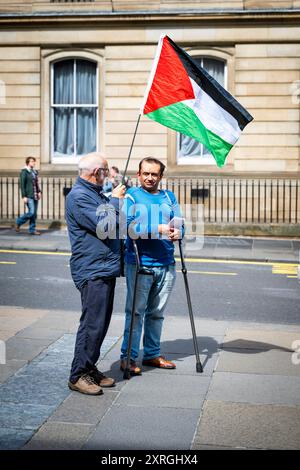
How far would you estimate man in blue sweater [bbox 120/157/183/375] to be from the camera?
6742mm

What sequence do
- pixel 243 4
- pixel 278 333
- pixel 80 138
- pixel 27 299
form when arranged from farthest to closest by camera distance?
pixel 80 138
pixel 243 4
pixel 27 299
pixel 278 333

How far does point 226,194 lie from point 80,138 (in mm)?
4565

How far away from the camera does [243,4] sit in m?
20.0

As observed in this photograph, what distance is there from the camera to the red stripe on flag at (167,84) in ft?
23.6

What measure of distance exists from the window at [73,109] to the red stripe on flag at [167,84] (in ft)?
47.2

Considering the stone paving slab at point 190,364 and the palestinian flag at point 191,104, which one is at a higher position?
the palestinian flag at point 191,104

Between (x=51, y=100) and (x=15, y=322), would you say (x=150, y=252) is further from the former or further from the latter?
(x=51, y=100)

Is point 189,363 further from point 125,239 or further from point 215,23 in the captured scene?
point 215,23

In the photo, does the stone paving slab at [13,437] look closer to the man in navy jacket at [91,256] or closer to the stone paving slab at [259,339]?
the man in navy jacket at [91,256]

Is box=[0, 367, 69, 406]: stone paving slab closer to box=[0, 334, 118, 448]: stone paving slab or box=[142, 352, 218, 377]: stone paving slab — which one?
box=[0, 334, 118, 448]: stone paving slab

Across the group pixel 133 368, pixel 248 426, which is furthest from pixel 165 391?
pixel 248 426

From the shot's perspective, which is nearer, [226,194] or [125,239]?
[125,239]

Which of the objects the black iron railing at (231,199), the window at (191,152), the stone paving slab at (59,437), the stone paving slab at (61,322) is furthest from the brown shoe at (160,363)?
the window at (191,152)
